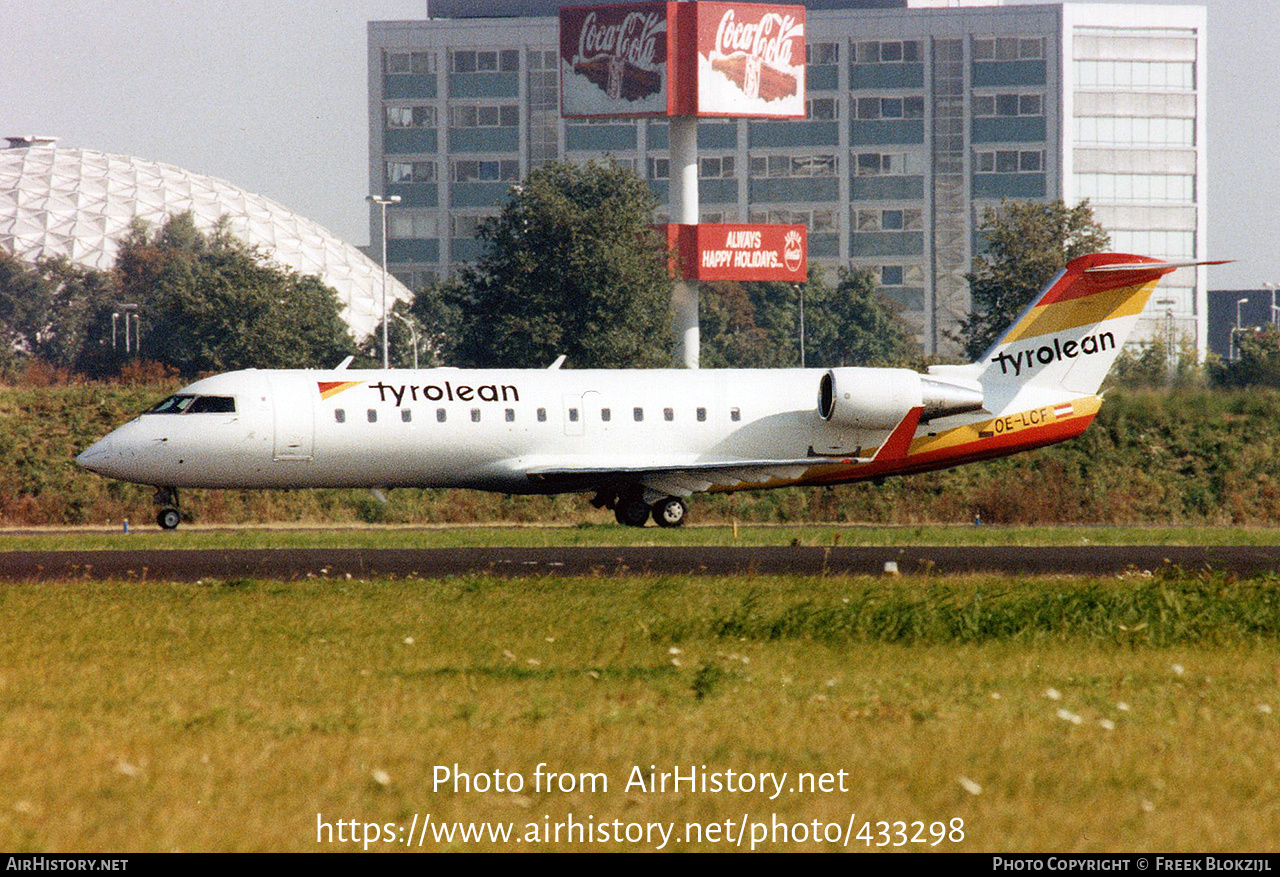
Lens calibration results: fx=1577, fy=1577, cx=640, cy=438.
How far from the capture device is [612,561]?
69.5 feet

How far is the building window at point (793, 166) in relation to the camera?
142m

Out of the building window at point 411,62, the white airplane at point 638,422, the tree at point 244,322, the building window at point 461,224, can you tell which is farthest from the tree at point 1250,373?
the building window at point 411,62

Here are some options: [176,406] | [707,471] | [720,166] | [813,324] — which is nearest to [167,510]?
[176,406]

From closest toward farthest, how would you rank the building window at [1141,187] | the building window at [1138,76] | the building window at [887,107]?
the building window at [887,107], the building window at [1138,76], the building window at [1141,187]

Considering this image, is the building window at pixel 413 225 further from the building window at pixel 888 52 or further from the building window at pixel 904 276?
the building window at pixel 904 276

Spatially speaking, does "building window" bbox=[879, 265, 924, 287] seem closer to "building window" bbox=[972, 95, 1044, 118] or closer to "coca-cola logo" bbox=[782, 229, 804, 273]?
"building window" bbox=[972, 95, 1044, 118]

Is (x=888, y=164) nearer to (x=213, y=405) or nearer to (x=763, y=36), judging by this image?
(x=763, y=36)

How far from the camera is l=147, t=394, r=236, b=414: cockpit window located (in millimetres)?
29750

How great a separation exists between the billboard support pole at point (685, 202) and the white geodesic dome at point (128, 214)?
60.3 m

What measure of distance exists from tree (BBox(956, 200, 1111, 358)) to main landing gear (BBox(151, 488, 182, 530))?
144ft

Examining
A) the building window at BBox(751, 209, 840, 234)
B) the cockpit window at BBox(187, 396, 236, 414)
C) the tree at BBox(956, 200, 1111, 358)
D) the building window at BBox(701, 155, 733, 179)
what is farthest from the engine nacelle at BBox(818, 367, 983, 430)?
the building window at BBox(701, 155, 733, 179)

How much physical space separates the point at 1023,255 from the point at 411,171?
298 feet
